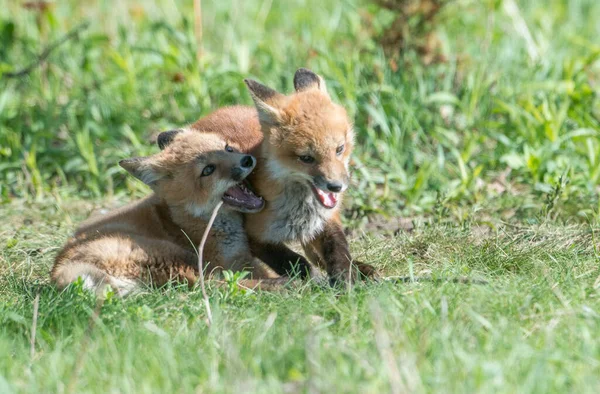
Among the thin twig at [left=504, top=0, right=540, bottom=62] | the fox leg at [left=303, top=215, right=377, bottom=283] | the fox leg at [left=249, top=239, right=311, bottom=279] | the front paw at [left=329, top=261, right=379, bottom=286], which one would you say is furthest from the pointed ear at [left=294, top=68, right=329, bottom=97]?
the thin twig at [left=504, top=0, right=540, bottom=62]

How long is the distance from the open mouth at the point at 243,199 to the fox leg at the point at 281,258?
0.25 m

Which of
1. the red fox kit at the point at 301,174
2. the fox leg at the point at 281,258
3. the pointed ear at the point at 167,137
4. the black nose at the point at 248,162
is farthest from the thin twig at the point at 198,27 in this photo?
the fox leg at the point at 281,258

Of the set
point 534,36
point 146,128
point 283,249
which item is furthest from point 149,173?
point 534,36

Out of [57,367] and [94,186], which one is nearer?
[57,367]

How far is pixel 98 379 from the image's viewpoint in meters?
3.55

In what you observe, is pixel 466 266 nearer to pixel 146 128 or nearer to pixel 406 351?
pixel 406 351

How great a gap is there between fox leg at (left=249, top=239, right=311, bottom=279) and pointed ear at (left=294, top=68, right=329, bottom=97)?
109 centimetres

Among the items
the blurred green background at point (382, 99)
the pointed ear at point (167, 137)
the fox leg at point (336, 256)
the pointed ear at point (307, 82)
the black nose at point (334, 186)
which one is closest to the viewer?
the black nose at point (334, 186)

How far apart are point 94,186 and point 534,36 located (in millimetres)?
5083

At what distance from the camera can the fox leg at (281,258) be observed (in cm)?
541

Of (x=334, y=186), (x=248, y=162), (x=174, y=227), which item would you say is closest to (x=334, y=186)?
(x=334, y=186)

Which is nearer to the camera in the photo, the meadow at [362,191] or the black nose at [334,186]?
the meadow at [362,191]

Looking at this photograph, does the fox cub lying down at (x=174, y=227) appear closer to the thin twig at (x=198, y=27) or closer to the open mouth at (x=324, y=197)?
the open mouth at (x=324, y=197)

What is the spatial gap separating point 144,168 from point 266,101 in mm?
995
